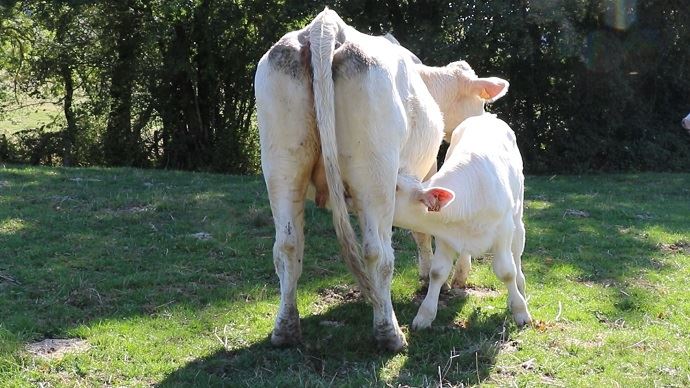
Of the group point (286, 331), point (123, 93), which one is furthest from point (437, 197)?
point (123, 93)

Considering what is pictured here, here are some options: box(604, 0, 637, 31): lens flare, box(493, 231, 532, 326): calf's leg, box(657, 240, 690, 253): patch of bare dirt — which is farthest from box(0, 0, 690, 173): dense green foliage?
box(493, 231, 532, 326): calf's leg

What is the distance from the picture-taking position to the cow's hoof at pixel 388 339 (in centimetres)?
483

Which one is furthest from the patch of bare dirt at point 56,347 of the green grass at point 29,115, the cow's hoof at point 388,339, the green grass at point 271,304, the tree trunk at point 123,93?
the green grass at point 29,115

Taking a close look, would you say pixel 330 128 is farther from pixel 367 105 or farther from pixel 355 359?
pixel 355 359

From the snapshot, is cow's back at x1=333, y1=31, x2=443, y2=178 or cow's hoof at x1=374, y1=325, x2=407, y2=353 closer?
cow's back at x1=333, y1=31, x2=443, y2=178

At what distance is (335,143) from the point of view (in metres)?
4.49

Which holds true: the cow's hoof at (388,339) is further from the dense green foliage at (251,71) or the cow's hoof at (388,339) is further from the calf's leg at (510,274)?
the dense green foliage at (251,71)

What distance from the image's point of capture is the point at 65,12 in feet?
53.2

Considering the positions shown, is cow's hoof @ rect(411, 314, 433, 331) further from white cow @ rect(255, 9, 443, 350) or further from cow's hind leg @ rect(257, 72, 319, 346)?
cow's hind leg @ rect(257, 72, 319, 346)

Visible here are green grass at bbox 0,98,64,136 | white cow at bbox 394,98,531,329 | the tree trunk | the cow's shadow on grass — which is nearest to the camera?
the cow's shadow on grass

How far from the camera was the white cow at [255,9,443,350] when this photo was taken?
14.9ft

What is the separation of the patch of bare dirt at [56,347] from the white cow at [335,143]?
1.26 m

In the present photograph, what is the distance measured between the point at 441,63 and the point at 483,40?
99 cm

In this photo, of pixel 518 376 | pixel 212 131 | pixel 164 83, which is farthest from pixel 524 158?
pixel 518 376
